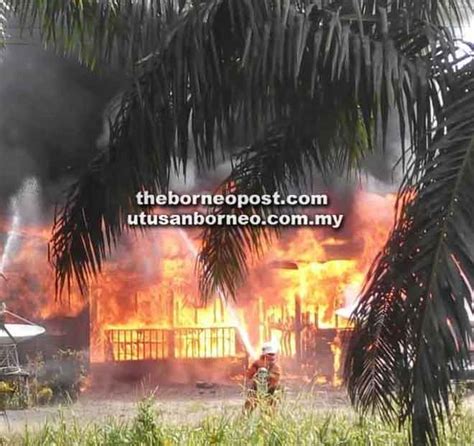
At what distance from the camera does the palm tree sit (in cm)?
325

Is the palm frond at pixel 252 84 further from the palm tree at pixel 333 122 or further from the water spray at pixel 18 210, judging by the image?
the water spray at pixel 18 210

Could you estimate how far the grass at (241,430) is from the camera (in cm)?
671

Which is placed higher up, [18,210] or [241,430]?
[18,210]

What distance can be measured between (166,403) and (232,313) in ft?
2.92

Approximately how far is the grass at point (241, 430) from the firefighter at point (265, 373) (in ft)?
0.71

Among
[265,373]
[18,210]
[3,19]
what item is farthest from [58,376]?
[3,19]

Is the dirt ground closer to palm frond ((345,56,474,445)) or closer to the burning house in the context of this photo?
the burning house

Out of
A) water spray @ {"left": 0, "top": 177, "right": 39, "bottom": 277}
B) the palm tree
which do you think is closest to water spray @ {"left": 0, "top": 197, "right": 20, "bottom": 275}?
water spray @ {"left": 0, "top": 177, "right": 39, "bottom": 277}

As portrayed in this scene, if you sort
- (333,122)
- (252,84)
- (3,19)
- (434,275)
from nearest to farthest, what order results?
(434,275) < (252,84) < (333,122) < (3,19)

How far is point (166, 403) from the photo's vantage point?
24.4ft

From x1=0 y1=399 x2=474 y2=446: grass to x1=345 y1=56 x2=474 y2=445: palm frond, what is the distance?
2874 millimetres

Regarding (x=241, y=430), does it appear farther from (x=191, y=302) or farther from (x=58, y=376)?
(x=58, y=376)

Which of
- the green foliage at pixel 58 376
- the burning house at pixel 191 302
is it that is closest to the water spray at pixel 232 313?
the burning house at pixel 191 302

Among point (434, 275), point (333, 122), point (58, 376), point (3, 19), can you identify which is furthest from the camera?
point (58, 376)
